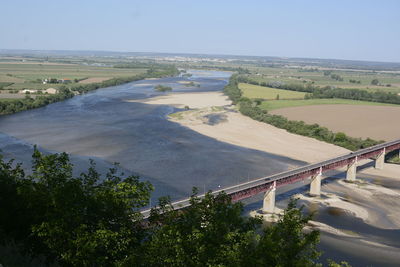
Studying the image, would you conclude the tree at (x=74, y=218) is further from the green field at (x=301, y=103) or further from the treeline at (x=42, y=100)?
the green field at (x=301, y=103)

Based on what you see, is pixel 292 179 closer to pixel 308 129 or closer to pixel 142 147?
pixel 142 147

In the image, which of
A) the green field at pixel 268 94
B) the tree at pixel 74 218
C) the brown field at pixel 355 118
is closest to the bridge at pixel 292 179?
the tree at pixel 74 218

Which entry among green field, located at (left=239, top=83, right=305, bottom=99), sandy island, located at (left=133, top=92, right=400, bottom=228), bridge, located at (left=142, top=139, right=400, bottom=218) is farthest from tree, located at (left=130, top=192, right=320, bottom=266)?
green field, located at (left=239, top=83, right=305, bottom=99)

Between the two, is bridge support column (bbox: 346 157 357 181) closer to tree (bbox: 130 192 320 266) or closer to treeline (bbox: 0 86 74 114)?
tree (bbox: 130 192 320 266)

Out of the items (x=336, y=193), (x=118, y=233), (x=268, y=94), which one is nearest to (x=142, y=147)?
(x=336, y=193)

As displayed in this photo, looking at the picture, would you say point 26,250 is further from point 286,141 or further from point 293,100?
point 293,100

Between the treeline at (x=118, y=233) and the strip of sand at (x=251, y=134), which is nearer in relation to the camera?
the treeline at (x=118, y=233)
